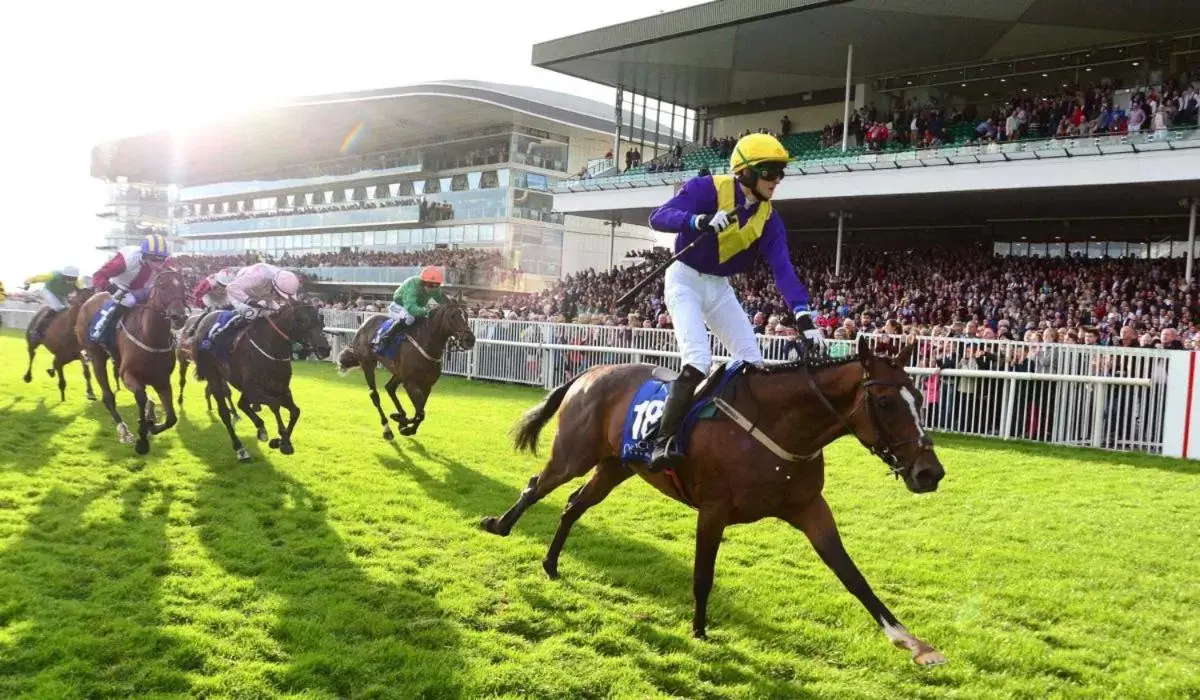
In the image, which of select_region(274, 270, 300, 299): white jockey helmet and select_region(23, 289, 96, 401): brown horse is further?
select_region(23, 289, 96, 401): brown horse

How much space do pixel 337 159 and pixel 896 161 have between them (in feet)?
135

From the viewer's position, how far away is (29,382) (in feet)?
45.0

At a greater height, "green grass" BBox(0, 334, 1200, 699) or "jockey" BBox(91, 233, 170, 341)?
"jockey" BBox(91, 233, 170, 341)

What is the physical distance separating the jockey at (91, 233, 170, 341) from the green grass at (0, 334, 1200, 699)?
1.46 metres

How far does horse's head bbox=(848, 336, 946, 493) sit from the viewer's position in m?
3.77

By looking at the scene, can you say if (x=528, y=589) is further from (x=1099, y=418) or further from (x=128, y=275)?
(x=1099, y=418)

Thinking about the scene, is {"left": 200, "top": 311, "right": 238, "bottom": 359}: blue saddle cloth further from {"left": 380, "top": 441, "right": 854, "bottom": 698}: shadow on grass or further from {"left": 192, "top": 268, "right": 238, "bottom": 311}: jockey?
{"left": 380, "top": 441, "right": 854, "bottom": 698}: shadow on grass

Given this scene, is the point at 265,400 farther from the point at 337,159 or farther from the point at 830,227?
the point at 337,159

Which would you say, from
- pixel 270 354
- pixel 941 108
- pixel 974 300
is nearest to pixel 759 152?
pixel 270 354

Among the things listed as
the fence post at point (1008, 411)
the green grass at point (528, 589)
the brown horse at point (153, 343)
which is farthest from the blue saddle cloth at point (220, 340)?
the fence post at point (1008, 411)

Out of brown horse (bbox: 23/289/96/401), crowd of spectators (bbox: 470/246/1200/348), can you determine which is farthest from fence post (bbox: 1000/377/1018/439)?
brown horse (bbox: 23/289/96/401)

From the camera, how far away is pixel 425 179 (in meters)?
46.0

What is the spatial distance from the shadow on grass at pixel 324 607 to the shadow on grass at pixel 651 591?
29.6 inches

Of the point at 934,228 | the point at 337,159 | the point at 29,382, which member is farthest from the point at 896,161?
the point at 337,159
